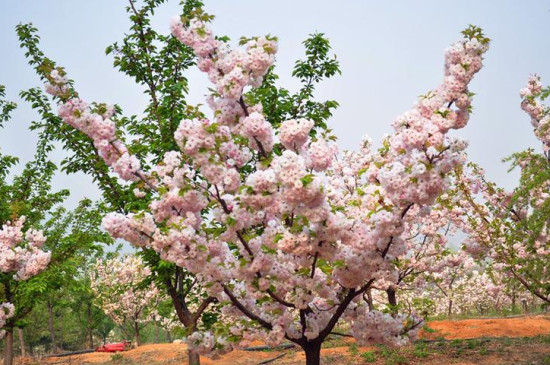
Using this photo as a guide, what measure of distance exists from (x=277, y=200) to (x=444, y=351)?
31.6ft

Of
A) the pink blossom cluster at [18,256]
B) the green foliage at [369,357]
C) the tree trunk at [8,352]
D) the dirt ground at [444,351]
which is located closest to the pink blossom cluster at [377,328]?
the dirt ground at [444,351]

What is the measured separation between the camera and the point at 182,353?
1945cm

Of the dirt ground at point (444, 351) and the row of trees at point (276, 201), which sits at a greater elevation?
the row of trees at point (276, 201)

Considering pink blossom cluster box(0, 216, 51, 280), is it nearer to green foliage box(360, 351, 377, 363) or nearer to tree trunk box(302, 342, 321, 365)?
tree trunk box(302, 342, 321, 365)

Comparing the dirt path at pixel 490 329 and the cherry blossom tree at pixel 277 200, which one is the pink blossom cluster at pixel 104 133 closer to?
the cherry blossom tree at pixel 277 200

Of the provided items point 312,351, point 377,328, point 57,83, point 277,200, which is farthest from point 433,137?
point 57,83

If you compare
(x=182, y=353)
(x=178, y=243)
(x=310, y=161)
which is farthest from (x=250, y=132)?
(x=182, y=353)

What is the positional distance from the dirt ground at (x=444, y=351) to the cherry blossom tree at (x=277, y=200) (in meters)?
6.08

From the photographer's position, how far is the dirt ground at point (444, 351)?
11984 mm

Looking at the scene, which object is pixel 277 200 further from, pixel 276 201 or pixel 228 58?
pixel 228 58

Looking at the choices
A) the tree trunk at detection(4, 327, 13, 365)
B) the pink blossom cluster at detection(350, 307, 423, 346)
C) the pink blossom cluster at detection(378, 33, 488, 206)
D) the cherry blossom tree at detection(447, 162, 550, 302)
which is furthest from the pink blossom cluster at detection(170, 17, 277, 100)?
the tree trunk at detection(4, 327, 13, 365)

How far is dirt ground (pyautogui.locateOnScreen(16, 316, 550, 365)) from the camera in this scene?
12.0 meters

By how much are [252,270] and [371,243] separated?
143 cm

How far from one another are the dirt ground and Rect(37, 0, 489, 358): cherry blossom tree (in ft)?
20.0
